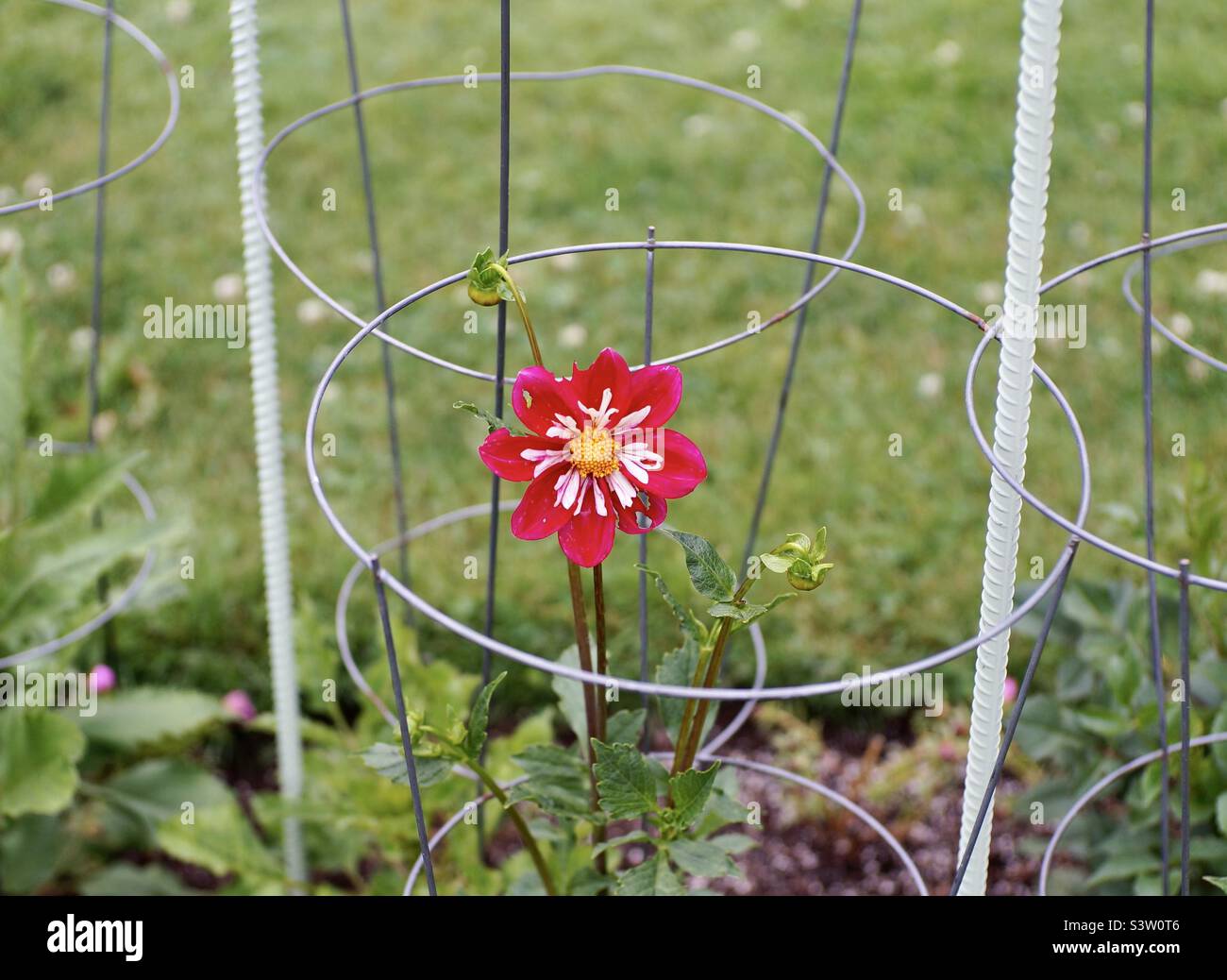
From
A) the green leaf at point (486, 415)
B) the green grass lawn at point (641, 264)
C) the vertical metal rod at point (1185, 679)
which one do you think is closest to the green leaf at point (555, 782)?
the green leaf at point (486, 415)

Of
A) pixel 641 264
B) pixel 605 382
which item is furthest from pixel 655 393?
pixel 641 264

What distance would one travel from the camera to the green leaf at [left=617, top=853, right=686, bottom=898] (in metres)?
0.92

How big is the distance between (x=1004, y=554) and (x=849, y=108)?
225cm

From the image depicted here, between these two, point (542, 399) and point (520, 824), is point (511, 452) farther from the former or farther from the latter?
point (520, 824)

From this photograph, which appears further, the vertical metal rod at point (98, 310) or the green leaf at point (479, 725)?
the vertical metal rod at point (98, 310)

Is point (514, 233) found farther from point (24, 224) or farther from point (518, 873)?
point (518, 873)

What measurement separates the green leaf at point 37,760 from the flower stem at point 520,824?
21.5 inches

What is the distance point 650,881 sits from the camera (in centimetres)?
93

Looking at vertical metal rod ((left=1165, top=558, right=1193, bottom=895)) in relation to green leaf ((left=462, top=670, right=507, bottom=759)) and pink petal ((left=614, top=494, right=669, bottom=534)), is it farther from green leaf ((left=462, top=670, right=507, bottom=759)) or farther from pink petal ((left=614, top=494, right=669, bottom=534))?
green leaf ((left=462, top=670, right=507, bottom=759))

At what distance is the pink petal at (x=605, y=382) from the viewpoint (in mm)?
897

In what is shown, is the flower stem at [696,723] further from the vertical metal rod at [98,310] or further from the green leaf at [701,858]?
the vertical metal rod at [98,310]
